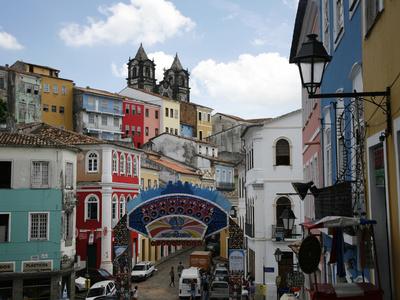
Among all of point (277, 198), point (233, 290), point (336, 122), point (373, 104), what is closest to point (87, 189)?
point (277, 198)

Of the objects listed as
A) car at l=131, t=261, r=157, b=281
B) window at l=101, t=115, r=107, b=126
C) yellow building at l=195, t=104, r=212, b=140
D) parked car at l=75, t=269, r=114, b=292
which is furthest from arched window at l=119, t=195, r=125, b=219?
yellow building at l=195, t=104, r=212, b=140

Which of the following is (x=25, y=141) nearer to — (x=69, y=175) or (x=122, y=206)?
(x=69, y=175)

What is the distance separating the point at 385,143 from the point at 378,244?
51.5 inches

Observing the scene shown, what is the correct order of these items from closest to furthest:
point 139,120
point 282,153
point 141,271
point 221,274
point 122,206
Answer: point 282,153 < point 221,274 < point 141,271 < point 122,206 < point 139,120

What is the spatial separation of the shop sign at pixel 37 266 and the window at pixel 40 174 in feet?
13.1

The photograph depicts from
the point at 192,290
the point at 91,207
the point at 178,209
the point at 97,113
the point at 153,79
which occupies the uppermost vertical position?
the point at 153,79

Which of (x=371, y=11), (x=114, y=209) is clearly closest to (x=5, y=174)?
(x=114, y=209)

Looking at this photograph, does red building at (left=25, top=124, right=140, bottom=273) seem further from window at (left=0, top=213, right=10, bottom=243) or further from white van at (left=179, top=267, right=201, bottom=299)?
window at (left=0, top=213, right=10, bottom=243)

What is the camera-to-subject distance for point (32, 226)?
30.3 meters

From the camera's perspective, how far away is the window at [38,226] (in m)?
30.2

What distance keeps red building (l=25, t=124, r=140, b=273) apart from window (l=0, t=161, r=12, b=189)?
30.8 ft

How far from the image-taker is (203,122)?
308 feet

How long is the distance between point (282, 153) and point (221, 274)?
29.0ft

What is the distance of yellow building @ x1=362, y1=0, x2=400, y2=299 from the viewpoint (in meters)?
6.23
